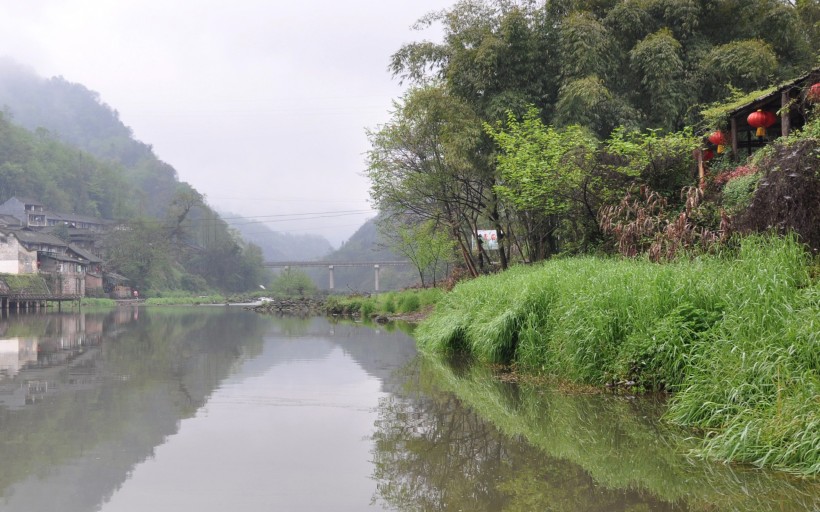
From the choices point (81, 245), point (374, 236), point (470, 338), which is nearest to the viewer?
point (470, 338)

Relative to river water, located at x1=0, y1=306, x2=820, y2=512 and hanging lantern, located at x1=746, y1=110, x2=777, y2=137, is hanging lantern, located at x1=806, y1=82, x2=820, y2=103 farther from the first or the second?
river water, located at x1=0, y1=306, x2=820, y2=512

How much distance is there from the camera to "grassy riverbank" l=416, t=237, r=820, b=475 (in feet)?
15.8

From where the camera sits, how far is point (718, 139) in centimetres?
1482

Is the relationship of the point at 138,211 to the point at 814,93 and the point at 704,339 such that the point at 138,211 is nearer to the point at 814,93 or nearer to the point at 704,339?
the point at 814,93

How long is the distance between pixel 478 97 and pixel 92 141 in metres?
127

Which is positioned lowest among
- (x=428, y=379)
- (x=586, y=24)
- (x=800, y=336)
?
(x=428, y=379)

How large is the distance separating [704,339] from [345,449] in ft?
11.5

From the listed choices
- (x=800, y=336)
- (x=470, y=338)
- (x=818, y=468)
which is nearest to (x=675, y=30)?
(x=470, y=338)

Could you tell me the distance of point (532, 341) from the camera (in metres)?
9.23

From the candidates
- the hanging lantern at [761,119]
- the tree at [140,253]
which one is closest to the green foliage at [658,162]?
the hanging lantern at [761,119]

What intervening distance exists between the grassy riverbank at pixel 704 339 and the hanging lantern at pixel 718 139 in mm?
5804

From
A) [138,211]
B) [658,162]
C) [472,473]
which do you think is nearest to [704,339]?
[472,473]

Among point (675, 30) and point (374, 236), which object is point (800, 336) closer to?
point (675, 30)

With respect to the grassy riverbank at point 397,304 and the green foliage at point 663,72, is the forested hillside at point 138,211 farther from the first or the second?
the green foliage at point 663,72
